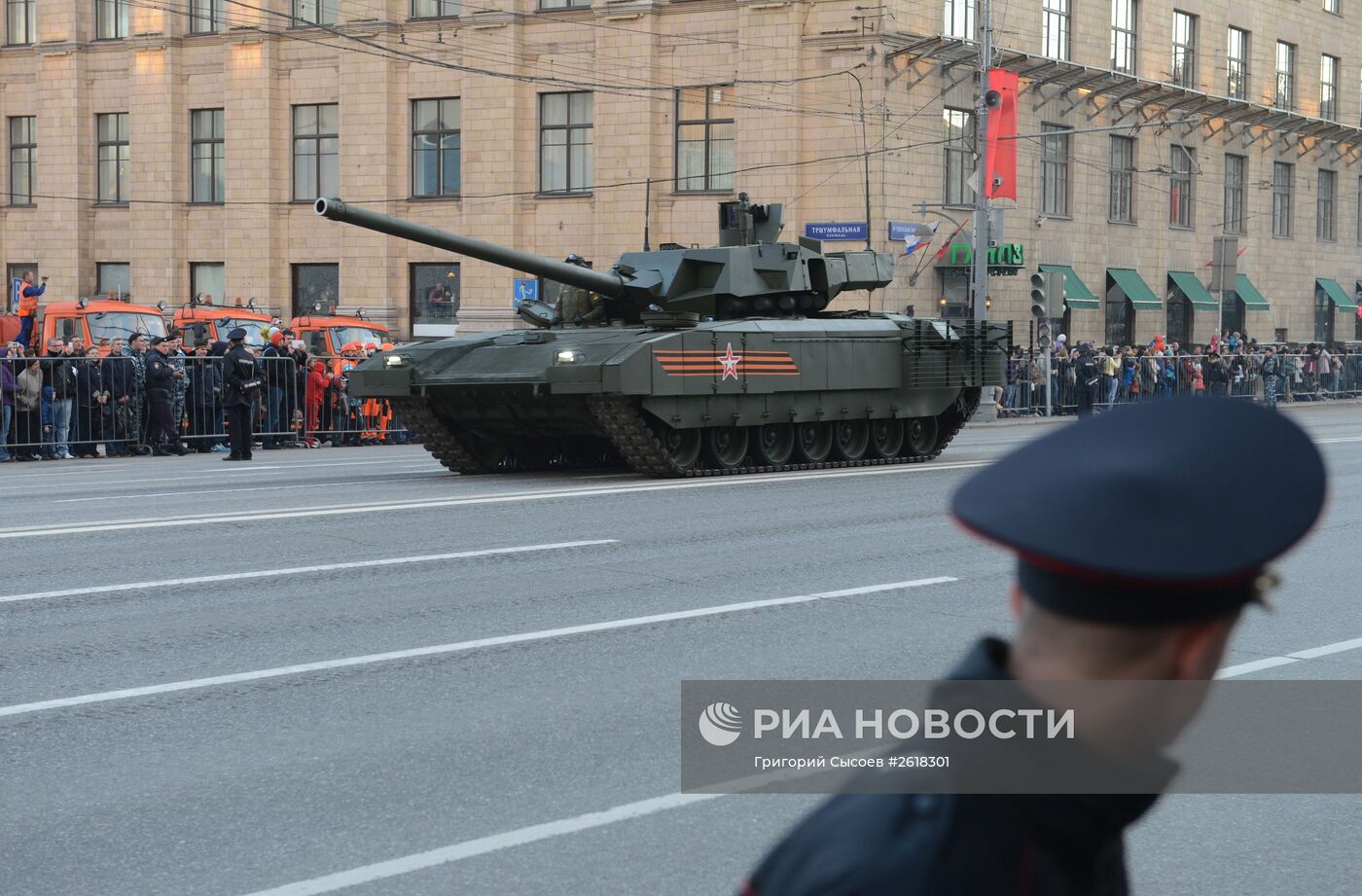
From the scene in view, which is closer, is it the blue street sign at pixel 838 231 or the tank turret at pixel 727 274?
the tank turret at pixel 727 274

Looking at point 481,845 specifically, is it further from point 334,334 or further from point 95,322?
point 334,334

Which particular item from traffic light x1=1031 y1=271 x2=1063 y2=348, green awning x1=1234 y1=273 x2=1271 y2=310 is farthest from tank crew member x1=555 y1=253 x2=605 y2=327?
green awning x1=1234 y1=273 x2=1271 y2=310

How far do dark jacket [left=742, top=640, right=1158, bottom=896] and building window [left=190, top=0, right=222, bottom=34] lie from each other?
153 ft

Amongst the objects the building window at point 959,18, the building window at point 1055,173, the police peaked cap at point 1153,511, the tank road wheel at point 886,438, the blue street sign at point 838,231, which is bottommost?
the tank road wheel at point 886,438

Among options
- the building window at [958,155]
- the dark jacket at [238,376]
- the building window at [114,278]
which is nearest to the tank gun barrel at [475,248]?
the dark jacket at [238,376]

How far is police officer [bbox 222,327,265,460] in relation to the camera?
73.2 feet

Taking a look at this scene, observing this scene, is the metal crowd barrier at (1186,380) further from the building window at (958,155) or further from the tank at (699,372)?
the tank at (699,372)

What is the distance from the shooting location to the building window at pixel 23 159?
47.6 metres

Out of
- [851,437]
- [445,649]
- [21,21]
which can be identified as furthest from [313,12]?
[445,649]

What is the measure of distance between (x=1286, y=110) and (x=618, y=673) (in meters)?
48.2

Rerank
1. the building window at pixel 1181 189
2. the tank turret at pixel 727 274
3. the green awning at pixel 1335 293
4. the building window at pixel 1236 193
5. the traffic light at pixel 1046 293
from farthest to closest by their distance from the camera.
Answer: the green awning at pixel 1335 293
the building window at pixel 1236 193
the building window at pixel 1181 189
the traffic light at pixel 1046 293
the tank turret at pixel 727 274

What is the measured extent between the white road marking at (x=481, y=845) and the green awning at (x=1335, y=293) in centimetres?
5361

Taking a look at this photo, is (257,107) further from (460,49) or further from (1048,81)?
(1048,81)

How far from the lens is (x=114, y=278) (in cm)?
4741
